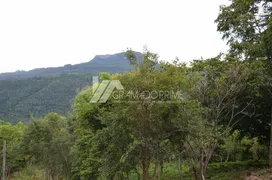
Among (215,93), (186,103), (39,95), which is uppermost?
(215,93)

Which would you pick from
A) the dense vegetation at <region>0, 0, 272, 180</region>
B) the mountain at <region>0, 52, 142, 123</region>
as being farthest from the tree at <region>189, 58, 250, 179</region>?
the mountain at <region>0, 52, 142, 123</region>

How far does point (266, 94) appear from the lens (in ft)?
45.5

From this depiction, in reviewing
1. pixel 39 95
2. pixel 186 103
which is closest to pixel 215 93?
pixel 186 103

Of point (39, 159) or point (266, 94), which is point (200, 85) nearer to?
point (266, 94)

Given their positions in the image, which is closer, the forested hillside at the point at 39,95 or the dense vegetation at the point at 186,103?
the dense vegetation at the point at 186,103

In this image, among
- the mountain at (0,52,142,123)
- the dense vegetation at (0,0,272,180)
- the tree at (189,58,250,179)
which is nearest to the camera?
the dense vegetation at (0,0,272,180)

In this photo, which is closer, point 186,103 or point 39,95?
point 186,103

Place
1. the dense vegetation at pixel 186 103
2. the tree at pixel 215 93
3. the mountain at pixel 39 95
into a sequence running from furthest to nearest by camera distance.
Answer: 1. the mountain at pixel 39 95
2. the tree at pixel 215 93
3. the dense vegetation at pixel 186 103

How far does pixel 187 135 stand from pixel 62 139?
20561 millimetres

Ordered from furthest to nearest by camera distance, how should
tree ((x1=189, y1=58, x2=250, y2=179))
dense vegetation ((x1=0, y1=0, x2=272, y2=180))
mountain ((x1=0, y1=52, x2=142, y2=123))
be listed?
mountain ((x1=0, y1=52, x2=142, y2=123))
tree ((x1=189, y1=58, x2=250, y2=179))
dense vegetation ((x1=0, y1=0, x2=272, y2=180))

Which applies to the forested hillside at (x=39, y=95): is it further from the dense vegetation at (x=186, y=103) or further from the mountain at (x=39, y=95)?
the dense vegetation at (x=186, y=103)

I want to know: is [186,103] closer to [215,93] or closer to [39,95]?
[215,93]

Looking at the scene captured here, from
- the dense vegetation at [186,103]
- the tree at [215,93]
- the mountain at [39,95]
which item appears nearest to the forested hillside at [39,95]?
the mountain at [39,95]

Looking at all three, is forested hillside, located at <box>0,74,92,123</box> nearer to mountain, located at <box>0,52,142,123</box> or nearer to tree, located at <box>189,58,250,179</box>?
mountain, located at <box>0,52,142,123</box>
